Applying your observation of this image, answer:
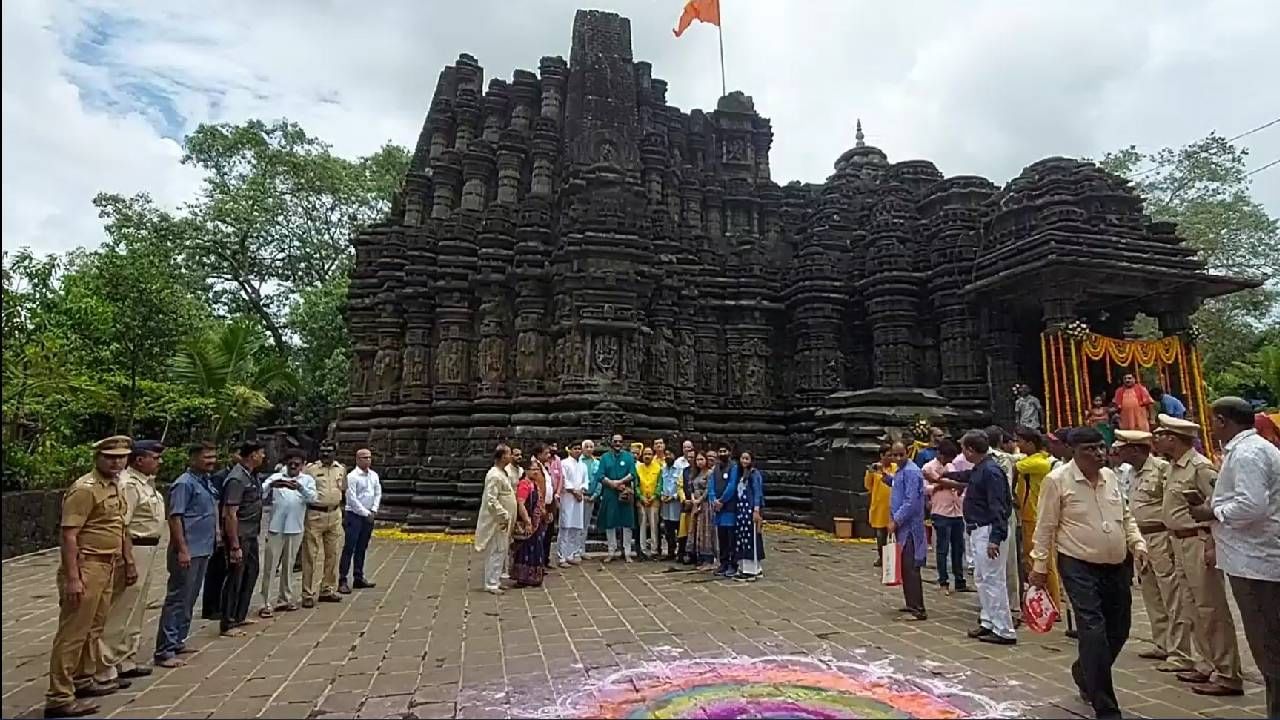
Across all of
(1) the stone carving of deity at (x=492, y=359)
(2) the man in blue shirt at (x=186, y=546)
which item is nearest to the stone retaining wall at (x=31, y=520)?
(1) the stone carving of deity at (x=492, y=359)

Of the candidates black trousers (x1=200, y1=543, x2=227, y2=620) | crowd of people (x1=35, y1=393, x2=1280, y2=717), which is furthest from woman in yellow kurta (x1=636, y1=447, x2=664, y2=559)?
black trousers (x1=200, y1=543, x2=227, y2=620)

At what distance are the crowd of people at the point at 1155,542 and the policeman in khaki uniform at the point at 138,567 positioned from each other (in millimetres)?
5955

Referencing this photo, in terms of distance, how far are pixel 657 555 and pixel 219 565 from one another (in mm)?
5954

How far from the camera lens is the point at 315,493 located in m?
7.57

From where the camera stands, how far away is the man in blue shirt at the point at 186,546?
545 centimetres

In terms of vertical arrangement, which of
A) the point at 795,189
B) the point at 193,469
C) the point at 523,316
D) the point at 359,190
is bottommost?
the point at 193,469

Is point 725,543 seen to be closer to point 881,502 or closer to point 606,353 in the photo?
point 881,502

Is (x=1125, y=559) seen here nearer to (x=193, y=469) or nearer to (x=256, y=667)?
(x=256, y=667)

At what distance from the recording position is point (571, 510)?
33.4 ft

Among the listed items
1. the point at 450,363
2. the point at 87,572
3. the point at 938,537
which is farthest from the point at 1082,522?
the point at 450,363

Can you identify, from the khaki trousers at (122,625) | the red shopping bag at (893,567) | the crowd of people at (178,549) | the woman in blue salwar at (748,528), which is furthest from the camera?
the woman in blue salwar at (748,528)

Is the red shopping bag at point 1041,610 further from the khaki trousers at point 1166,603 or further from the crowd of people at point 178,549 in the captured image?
the crowd of people at point 178,549

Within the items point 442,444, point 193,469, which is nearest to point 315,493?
point 193,469

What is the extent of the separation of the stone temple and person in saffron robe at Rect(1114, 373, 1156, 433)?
2.46m
